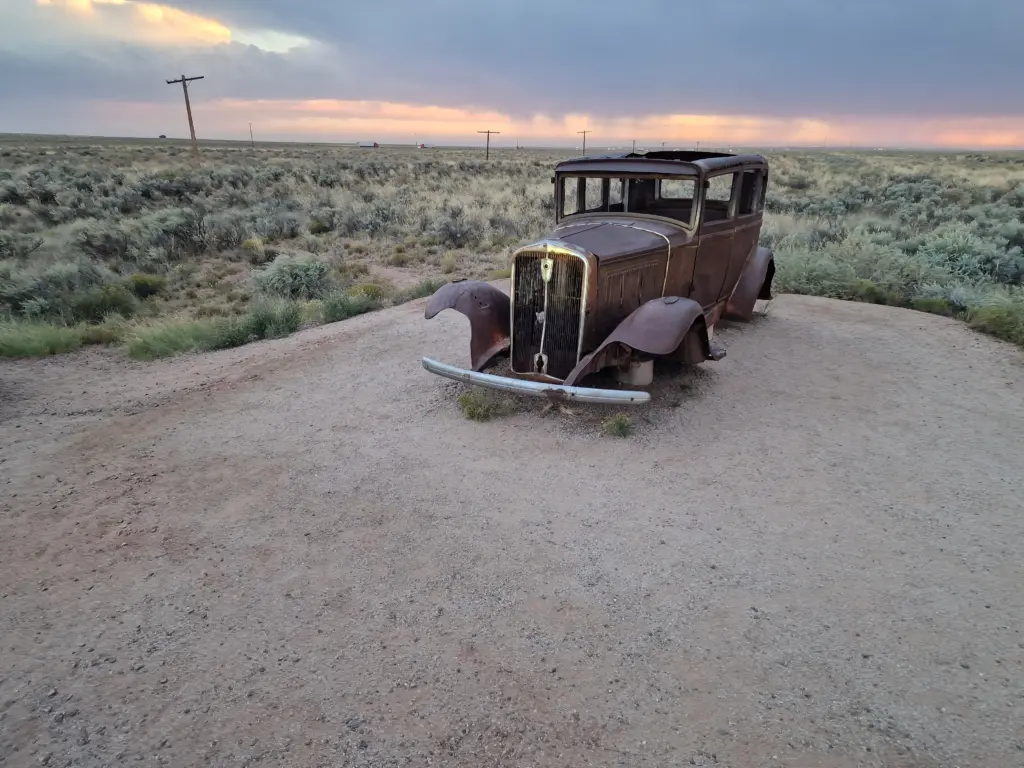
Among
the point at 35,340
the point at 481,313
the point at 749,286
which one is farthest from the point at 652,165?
the point at 35,340

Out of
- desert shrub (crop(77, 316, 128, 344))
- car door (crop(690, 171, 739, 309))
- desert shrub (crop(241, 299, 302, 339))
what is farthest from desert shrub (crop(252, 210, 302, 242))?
car door (crop(690, 171, 739, 309))

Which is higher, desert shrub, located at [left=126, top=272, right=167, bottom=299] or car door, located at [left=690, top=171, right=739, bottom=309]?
car door, located at [left=690, top=171, right=739, bottom=309]

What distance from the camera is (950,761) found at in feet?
8.88

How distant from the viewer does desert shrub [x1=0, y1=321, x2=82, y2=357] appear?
8.49 m

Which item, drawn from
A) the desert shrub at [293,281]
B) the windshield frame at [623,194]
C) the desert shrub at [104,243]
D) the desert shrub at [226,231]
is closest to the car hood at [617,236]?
the windshield frame at [623,194]

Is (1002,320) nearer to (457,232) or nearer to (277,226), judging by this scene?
(457,232)

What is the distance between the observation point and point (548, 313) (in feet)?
19.8

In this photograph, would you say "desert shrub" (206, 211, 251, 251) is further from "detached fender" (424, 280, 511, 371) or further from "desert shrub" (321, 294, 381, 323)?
"detached fender" (424, 280, 511, 371)

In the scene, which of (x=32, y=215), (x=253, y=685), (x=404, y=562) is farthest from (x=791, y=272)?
(x=32, y=215)

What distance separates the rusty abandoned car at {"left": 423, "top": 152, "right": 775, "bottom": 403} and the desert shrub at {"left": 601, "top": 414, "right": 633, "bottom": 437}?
0.27 m

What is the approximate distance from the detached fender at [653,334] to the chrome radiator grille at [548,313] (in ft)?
0.86

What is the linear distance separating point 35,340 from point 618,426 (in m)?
8.22

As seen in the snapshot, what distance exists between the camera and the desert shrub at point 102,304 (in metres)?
10.9

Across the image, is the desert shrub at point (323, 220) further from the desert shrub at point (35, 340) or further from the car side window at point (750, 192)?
the car side window at point (750, 192)
